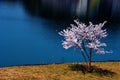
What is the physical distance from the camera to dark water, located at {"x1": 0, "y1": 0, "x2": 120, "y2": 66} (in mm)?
42812

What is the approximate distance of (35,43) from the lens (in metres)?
52.6

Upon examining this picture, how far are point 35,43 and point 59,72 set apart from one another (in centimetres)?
2363

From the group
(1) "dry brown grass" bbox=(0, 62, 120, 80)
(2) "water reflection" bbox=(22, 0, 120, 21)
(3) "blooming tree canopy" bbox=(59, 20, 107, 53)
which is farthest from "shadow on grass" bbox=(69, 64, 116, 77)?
(2) "water reflection" bbox=(22, 0, 120, 21)

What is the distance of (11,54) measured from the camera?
4488 centimetres

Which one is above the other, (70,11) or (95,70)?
(70,11)

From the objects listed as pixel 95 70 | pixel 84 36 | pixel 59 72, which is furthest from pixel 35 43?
pixel 59 72

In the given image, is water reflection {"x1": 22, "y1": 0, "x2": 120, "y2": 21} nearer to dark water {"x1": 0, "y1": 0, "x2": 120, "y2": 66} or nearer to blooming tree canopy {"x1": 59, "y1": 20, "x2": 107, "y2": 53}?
dark water {"x1": 0, "y1": 0, "x2": 120, "y2": 66}

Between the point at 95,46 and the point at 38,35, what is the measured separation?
98.1 feet

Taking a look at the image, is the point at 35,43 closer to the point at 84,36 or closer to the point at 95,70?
the point at 84,36

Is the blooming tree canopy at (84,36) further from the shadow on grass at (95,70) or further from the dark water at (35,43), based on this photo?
the dark water at (35,43)

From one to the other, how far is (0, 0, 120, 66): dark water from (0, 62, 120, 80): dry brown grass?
32.6 ft

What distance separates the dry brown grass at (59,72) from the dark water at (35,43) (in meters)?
9.92

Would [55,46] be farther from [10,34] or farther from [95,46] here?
[95,46]

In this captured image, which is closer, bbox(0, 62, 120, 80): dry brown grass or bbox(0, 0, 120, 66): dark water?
bbox(0, 62, 120, 80): dry brown grass
